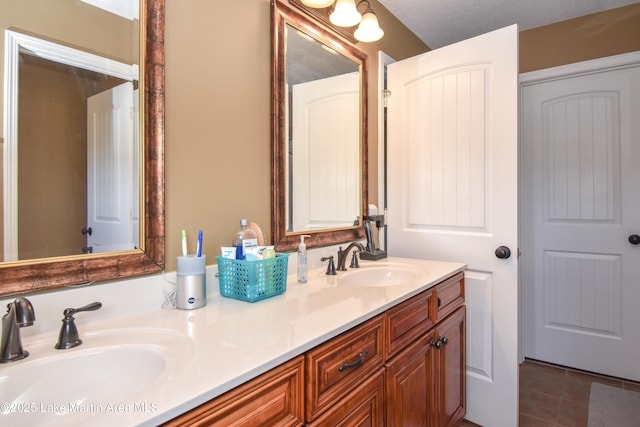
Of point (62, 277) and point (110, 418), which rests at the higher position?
point (62, 277)

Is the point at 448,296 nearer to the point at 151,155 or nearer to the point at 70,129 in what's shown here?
the point at 151,155

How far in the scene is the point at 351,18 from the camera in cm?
163

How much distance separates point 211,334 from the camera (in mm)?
821

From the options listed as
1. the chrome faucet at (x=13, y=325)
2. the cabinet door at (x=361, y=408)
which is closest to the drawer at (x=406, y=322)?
the cabinet door at (x=361, y=408)

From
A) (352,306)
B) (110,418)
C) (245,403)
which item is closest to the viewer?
(110,418)

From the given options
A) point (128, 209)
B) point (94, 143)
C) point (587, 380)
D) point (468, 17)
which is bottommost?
point (587, 380)

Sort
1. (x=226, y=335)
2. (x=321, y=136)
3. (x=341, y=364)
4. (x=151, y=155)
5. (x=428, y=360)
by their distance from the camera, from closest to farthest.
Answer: (x=226, y=335), (x=341, y=364), (x=151, y=155), (x=428, y=360), (x=321, y=136)

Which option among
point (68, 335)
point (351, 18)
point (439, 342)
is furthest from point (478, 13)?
point (68, 335)

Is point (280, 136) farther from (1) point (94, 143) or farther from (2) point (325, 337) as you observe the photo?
(2) point (325, 337)

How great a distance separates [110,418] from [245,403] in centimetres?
24

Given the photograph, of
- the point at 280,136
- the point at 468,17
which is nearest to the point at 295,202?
the point at 280,136

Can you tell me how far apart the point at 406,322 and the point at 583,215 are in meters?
1.97

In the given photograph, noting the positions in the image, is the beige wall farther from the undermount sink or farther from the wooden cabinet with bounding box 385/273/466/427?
the undermount sink

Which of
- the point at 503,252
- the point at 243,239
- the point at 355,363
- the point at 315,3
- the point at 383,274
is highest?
the point at 315,3
